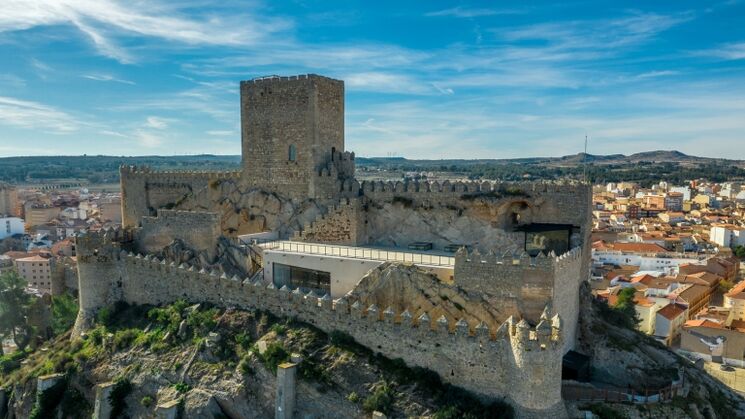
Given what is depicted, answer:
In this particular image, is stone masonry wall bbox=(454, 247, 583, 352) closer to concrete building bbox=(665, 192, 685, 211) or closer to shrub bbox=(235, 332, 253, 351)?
shrub bbox=(235, 332, 253, 351)

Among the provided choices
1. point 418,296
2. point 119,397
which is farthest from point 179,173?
point 418,296

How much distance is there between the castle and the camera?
1922 centimetres

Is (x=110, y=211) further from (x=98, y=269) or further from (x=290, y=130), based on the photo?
(x=290, y=130)

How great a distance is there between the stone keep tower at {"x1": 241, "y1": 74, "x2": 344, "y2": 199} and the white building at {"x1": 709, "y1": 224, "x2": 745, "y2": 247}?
7990cm

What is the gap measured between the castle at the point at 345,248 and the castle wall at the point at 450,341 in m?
0.04

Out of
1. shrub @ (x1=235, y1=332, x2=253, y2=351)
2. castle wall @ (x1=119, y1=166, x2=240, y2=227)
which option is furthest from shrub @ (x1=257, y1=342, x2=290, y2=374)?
castle wall @ (x1=119, y1=166, x2=240, y2=227)

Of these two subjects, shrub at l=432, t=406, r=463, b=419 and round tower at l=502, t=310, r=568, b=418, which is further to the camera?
shrub at l=432, t=406, r=463, b=419

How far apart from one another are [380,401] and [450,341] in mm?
2996

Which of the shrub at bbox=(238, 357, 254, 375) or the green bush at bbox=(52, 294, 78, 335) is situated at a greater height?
the shrub at bbox=(238, 357, 254, 375)

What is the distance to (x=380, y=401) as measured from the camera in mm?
19266

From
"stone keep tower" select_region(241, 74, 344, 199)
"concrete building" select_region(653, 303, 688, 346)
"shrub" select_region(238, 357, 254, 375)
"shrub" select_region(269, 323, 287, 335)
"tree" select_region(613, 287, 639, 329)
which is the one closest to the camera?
"shrub" select_region(238, 357, 254, 375)

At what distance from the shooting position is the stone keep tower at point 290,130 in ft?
96.7

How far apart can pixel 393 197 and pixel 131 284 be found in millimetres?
13166

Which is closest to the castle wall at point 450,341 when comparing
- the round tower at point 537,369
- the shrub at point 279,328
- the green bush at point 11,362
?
the round tower at point 537,369
